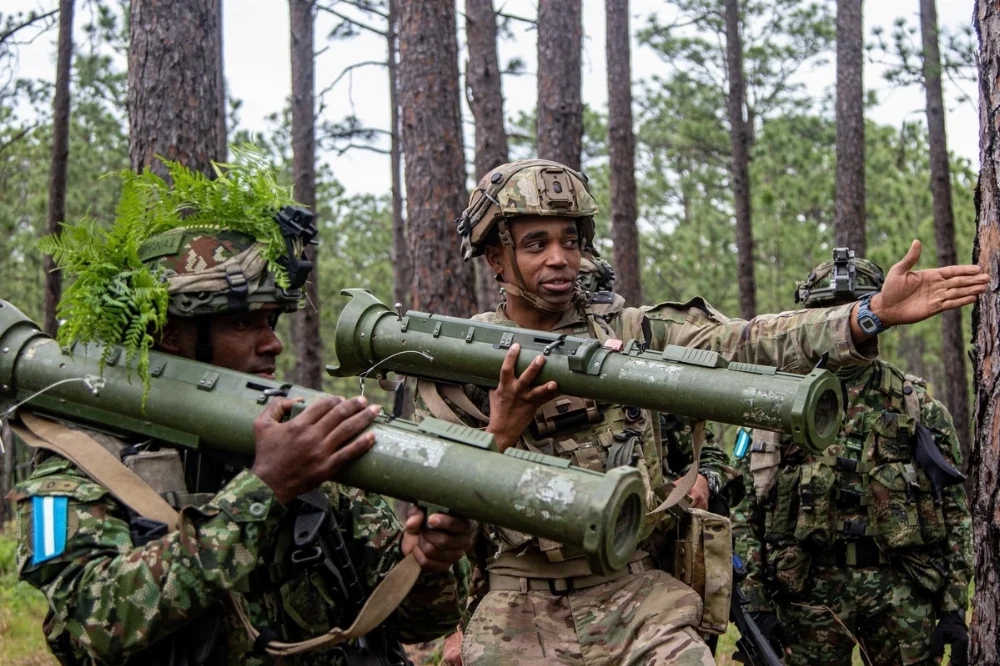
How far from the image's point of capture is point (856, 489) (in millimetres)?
6242

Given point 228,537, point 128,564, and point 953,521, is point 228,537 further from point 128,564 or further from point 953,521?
point 953,521

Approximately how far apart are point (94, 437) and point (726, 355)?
244 centimetres

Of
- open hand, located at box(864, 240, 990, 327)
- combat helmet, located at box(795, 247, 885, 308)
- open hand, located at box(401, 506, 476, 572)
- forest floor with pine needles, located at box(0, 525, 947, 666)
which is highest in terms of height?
combat helmet, located at box(795, 247, 885, 308)

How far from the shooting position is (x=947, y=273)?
375 centimetres

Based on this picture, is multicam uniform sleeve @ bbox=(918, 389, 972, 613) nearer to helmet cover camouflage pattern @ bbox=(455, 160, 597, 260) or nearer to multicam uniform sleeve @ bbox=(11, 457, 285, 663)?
helmet cover camouflage pattern @ bbox=(455, 160, 597, 260)

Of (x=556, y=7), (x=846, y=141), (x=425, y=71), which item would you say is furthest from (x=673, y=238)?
(x=425, y=71)

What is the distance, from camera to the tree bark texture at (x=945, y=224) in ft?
49.1

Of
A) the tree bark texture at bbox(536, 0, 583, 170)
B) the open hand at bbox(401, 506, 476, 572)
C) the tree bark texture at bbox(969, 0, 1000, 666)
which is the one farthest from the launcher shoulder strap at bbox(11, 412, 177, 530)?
the tree bark texture at bbox(536, 0, 583, 170)

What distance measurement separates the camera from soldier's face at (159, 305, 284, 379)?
11.0 ft

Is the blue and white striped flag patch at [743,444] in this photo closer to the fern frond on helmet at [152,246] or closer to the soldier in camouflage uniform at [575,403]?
the soldier in camouflage uniform at [575,403]

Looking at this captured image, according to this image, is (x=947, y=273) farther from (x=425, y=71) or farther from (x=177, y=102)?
(x=425, y=71)

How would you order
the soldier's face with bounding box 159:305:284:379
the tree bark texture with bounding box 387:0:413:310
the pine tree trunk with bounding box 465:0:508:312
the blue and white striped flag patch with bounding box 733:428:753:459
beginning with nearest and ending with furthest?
the soldier's face with bounding box 159:305:284:379 < the blue and white striped flag patch with bounding box 733:428:753:459 < the pine tree trunk with bounding box 465:0:508:312 < the tree bark texture with bounding box 387:0:413:310

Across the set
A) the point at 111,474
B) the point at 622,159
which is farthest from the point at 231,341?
the point at 622,159

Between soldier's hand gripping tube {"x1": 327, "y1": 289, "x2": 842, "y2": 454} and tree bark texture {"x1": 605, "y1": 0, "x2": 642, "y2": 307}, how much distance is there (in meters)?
7.54
